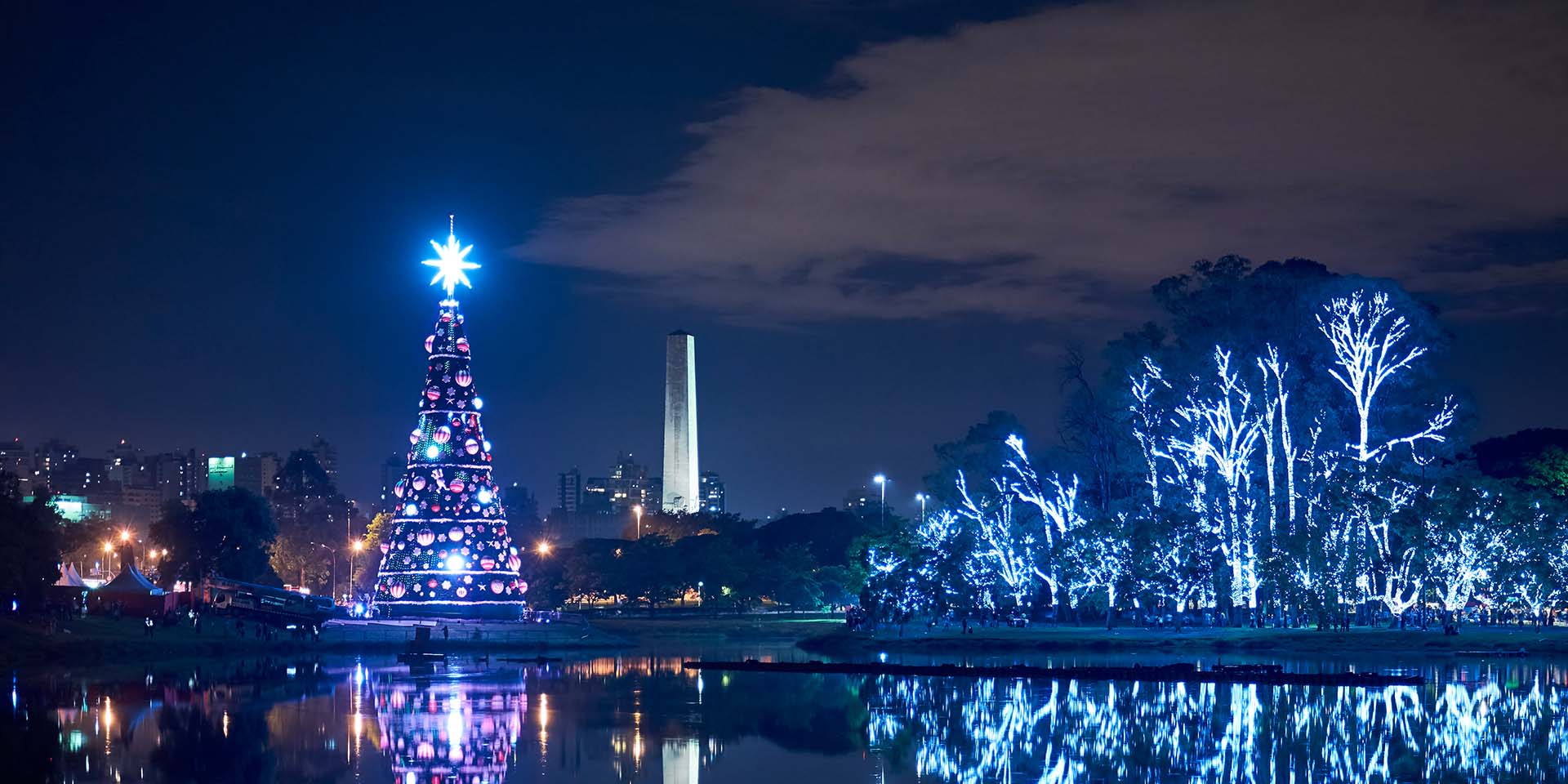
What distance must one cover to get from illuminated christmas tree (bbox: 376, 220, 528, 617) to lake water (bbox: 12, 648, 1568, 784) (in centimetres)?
2164

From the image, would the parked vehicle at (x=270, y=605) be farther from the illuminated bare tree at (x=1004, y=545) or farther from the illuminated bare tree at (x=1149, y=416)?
the illuminated bare tree at (x=1149, y=416)

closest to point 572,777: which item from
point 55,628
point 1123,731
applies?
point 1123,731

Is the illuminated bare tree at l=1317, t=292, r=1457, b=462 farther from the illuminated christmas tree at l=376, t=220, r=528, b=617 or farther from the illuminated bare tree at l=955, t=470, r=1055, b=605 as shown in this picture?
the illuminated christmas tree at l=376, t=220, r=528, b=617

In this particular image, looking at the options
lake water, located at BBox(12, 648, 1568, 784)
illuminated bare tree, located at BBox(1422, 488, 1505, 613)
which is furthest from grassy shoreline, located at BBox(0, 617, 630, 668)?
illuminated bare tree, located at BBox(1422, 488, 1505, 613)

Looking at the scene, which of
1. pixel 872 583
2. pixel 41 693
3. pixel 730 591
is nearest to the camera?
pixel 41 693

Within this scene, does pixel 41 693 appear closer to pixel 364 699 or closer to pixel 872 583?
pixel 364 699

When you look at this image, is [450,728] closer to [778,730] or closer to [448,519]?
[778,730]

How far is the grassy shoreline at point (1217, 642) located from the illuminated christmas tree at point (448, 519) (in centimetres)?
1590

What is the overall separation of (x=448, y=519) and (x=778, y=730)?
4230 cm

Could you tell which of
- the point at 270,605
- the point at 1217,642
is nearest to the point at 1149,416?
the point at 1217,642

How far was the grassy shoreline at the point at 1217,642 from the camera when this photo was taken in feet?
219

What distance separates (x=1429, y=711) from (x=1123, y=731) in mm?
9090

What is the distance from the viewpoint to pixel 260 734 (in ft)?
127

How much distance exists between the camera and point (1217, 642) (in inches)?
2729
